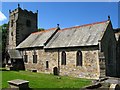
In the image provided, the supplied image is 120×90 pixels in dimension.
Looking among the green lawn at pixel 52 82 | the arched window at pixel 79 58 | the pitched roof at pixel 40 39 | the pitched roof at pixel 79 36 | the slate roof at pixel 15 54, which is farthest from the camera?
the slate roof at pixel 15 54

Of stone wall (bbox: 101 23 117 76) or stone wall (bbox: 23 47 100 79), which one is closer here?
stone wall (bbox: 23 47 100 79)

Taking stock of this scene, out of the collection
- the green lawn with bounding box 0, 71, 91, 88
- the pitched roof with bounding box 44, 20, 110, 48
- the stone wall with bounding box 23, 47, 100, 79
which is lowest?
the green lawn with bounding box 0, 71, 91, 88

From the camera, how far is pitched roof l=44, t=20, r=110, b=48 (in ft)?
87.2

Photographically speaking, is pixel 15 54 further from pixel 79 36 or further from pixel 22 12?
pixel 79 36

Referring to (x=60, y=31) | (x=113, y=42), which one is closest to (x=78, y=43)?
(x=113, y=42)

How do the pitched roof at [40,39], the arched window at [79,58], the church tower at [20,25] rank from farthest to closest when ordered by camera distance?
the church tower at [20,25] → the pitched roof at [40,39] → the arched window at [79,58]

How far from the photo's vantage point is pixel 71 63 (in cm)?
2828

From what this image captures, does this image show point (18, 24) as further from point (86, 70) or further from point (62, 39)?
point (86, 70)

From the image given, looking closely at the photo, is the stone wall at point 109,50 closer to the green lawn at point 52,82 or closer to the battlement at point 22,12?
the green lawn at point 52,82

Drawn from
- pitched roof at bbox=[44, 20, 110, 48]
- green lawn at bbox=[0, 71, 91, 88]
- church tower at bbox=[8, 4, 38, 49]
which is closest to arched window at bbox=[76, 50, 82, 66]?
pitched roof at bbox=[44, 20, 110, 48]

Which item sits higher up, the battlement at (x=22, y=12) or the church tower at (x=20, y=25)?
the battlement at (x=22, y=12)

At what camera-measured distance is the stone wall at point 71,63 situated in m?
25.5

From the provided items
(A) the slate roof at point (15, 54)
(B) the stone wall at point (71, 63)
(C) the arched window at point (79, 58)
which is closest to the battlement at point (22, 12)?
(A) the slate roof at point (15, 54)

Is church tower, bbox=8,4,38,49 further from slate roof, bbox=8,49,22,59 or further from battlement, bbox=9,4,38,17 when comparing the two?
slate roof, bbox=8,49,22,59
